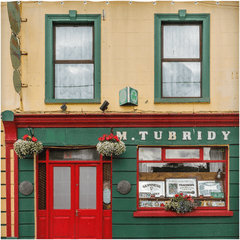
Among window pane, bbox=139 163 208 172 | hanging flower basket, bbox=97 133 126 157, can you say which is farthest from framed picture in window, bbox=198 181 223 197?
hanging flower basket, bbox=97 133 126 157

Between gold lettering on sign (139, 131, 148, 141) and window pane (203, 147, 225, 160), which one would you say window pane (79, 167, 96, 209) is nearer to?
gold lettering on sign (139, 131, 148, 141)

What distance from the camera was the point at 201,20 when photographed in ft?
22.7

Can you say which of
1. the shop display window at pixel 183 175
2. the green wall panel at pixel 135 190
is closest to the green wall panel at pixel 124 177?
the green wall panel at pixel 135 190

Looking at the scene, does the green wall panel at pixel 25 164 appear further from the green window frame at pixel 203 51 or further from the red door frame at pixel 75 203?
the green window frame at pixel 203 51

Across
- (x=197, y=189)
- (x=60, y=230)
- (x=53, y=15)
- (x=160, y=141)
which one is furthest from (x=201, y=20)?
(x=60, y=230)

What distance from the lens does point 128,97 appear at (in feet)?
21.6

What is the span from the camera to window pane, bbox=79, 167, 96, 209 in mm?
7023

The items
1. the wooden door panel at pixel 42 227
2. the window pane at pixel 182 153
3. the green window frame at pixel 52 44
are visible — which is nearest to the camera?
the green window frame at pixel 52 44

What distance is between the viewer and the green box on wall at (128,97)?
661cm

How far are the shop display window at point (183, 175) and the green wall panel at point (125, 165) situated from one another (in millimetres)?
253

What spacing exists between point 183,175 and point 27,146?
469 cm

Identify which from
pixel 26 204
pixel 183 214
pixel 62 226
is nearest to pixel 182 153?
pixel 183 214

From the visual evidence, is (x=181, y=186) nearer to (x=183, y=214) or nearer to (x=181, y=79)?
(x=183, y=214)

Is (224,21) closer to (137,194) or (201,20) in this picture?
(201,20)
